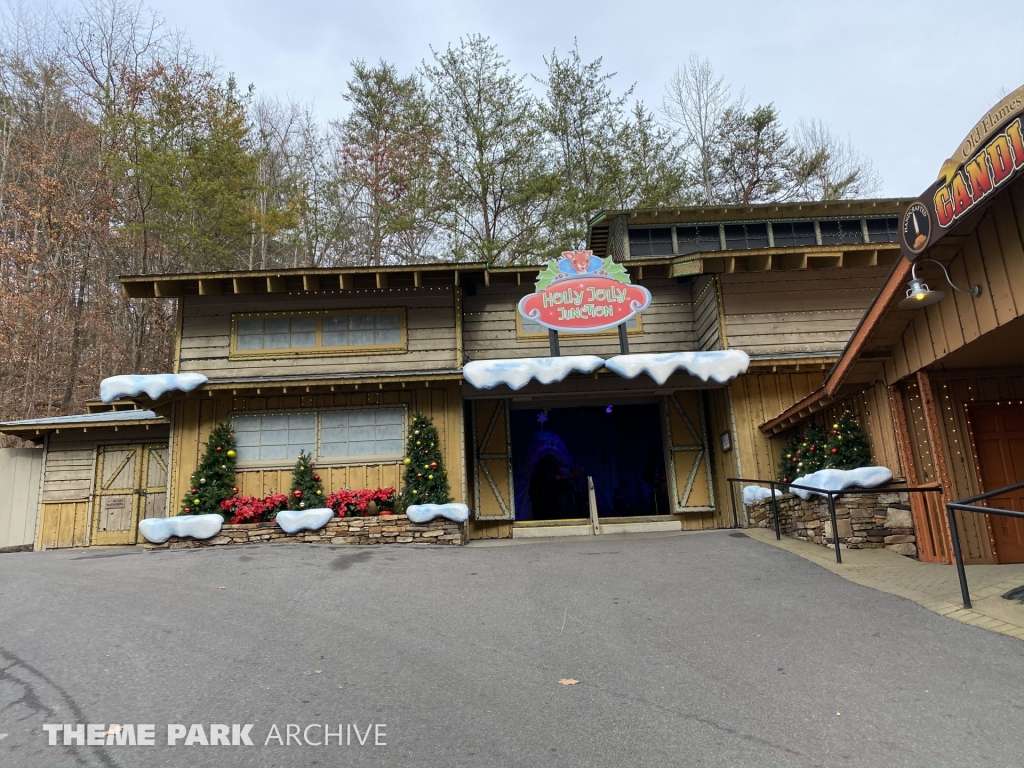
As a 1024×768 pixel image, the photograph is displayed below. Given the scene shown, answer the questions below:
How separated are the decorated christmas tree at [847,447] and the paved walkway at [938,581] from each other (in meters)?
1.15

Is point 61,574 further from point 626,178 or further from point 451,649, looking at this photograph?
point 626,178

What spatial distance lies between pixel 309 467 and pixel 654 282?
26.5 ft

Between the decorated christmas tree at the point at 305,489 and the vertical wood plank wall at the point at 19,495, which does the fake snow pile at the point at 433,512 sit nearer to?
the decorated christmas tree at the point at 305,489

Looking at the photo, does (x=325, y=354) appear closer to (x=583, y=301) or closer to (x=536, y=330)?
(x=536, y=330)

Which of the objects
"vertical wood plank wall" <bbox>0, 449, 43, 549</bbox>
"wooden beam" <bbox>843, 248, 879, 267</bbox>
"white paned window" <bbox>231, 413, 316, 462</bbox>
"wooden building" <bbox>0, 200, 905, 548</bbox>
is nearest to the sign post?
"wooden building" <bbox>0, 200, 905, 548</bbox>

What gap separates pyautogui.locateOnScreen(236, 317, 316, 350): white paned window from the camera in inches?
465

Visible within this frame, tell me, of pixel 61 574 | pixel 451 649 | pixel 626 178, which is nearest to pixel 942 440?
pixel 451 649

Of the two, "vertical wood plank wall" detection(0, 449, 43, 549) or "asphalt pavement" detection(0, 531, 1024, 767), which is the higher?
"vertical wood plank wall" detection(0, 449, 43, 549)

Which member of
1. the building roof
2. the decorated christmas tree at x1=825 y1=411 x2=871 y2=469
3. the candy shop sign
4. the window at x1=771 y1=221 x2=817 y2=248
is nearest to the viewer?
the decorated christmas tree at x1=825 y1=411 x2=871 y2=469

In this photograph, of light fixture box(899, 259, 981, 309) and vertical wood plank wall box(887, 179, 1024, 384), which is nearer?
vertical wood plank wall box(887, 179, 1024, 384)

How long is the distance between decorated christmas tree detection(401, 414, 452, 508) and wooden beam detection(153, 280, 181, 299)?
5380 millimetres

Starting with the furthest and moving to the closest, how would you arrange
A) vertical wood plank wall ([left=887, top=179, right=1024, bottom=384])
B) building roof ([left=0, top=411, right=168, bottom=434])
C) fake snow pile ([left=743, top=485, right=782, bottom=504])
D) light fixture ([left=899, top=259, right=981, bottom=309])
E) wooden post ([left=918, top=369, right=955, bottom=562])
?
1. building roof ([left=0, top=411, right=168, bottom=434])
2. fake snow pile ([left=743, top=485, right=782, bottom=504])
3. wooden post ([left=918, top=369, right=955, bottom=562])
4. light fixture ([left=899, top=259, right=981, bottom=309])
5. vertical wood plank wall ([left=887, top=179, right=1024, bottom=384])

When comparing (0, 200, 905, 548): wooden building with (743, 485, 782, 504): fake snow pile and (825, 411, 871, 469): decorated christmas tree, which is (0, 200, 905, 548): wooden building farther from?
(825, 411, 871, 469): decorated christmas tree

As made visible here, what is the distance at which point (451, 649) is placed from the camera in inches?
180
